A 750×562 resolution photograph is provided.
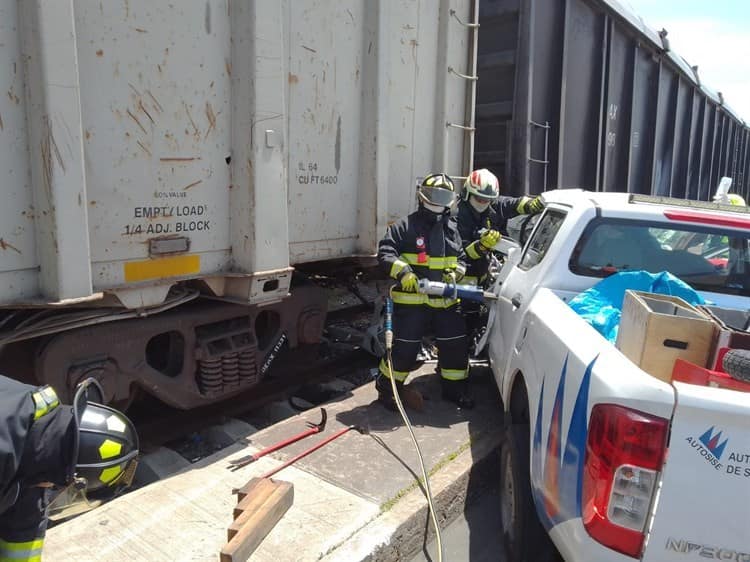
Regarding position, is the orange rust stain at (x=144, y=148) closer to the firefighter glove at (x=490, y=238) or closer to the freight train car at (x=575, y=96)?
the firefighter glove at (x=490, y=238)

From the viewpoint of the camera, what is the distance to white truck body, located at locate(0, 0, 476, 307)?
2609 mm

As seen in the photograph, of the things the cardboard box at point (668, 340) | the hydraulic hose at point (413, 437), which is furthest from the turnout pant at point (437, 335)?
the cardboard box at point (668, 340)

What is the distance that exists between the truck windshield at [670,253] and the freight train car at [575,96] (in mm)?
3497

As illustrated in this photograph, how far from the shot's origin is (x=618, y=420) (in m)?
1.67

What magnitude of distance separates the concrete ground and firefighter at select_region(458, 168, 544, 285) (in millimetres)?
1692

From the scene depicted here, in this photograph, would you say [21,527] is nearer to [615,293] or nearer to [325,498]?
[325,498]

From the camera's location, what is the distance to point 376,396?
4.53 m

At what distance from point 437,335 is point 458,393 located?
0.46 m

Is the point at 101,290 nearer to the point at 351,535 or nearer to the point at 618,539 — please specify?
the point at 351,535

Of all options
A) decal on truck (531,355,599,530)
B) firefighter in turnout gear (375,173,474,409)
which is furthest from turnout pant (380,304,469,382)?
decal on truck (531,355,599,530)

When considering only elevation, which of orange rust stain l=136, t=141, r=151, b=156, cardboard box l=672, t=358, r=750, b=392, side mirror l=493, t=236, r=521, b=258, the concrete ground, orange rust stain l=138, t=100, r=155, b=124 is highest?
orange rust stain l=138, t=100, r=155, b=124

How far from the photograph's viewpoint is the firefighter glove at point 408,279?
4102mm

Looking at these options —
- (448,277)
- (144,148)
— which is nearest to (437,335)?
(448,277)

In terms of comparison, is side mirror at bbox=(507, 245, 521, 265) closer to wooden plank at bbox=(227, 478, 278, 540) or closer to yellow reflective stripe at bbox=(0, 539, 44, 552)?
wooden plank at bbox=(227, 478, 278, 540)
